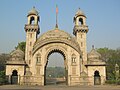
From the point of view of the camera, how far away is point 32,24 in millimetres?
40906

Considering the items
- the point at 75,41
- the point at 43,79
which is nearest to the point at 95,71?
the point at 75,41

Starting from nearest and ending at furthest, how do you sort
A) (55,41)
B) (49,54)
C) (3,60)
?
1. (55,41)
2. (49,54)
3. (3,60)

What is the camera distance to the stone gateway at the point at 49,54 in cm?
3747

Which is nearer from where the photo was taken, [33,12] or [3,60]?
[33,12]

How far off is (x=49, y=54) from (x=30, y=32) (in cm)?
598

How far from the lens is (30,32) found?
40.7 meters

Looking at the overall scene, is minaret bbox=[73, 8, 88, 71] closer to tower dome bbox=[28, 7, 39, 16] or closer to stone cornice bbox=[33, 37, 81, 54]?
stone cornice bbox=[33, 37, 81, 54]

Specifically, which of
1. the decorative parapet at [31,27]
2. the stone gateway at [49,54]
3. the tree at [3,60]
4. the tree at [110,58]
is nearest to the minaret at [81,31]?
the stone gateway at [49,54]

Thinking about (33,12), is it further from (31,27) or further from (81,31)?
(81,31)

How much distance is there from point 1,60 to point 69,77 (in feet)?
141

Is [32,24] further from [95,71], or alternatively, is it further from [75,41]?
[95,71]

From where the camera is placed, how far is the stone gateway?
3747 cm

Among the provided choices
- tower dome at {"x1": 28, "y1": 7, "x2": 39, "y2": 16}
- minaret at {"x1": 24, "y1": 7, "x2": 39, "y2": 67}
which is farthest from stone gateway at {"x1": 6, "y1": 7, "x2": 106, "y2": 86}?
tower dome at {"x1": 28, "y1": 7, "x2": 39, "y2": 16}

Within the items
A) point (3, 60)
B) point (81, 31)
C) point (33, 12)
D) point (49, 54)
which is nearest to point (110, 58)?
point (81, 31)
